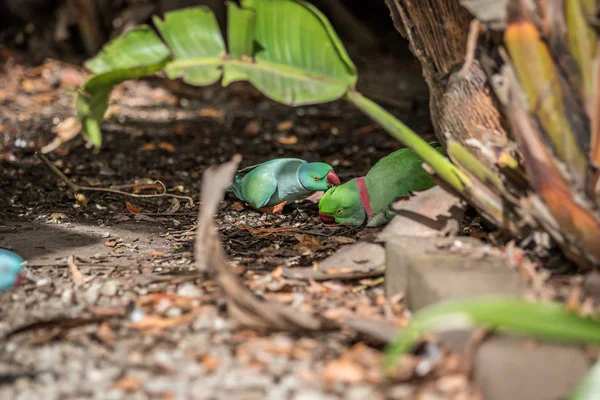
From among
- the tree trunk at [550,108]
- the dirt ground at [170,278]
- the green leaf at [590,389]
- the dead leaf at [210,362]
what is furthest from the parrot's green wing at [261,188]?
the green leaf at [590,389]

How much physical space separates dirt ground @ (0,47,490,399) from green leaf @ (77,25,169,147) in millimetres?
117

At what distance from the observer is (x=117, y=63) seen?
252 centimetres

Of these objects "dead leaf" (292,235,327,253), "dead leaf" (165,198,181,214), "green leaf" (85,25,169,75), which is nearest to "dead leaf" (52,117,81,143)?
"green leaf" (85,25,169,75)

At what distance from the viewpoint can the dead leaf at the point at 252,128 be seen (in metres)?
5.79

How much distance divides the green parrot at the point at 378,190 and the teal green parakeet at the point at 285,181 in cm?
23

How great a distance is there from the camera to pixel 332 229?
139 inches

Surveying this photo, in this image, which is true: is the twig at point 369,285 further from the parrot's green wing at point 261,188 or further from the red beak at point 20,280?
the red beak at point 20,280

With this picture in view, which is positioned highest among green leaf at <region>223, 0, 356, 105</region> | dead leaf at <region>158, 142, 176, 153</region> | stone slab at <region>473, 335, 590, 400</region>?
green leaf at <region>223, 0, 356, 105</region>

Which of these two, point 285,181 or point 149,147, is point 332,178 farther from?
point 149,147

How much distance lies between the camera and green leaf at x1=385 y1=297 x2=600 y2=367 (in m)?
1.74

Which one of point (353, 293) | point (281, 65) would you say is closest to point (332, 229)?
point (353, 293)

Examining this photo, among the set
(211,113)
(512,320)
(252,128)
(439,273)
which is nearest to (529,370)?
(512,320)

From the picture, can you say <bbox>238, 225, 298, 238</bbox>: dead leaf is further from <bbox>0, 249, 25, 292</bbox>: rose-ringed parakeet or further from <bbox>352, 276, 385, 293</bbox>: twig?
<bbox>0, 249, 25, 292</bbox>: rose-ringed parakeet

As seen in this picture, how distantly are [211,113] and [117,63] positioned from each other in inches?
154
